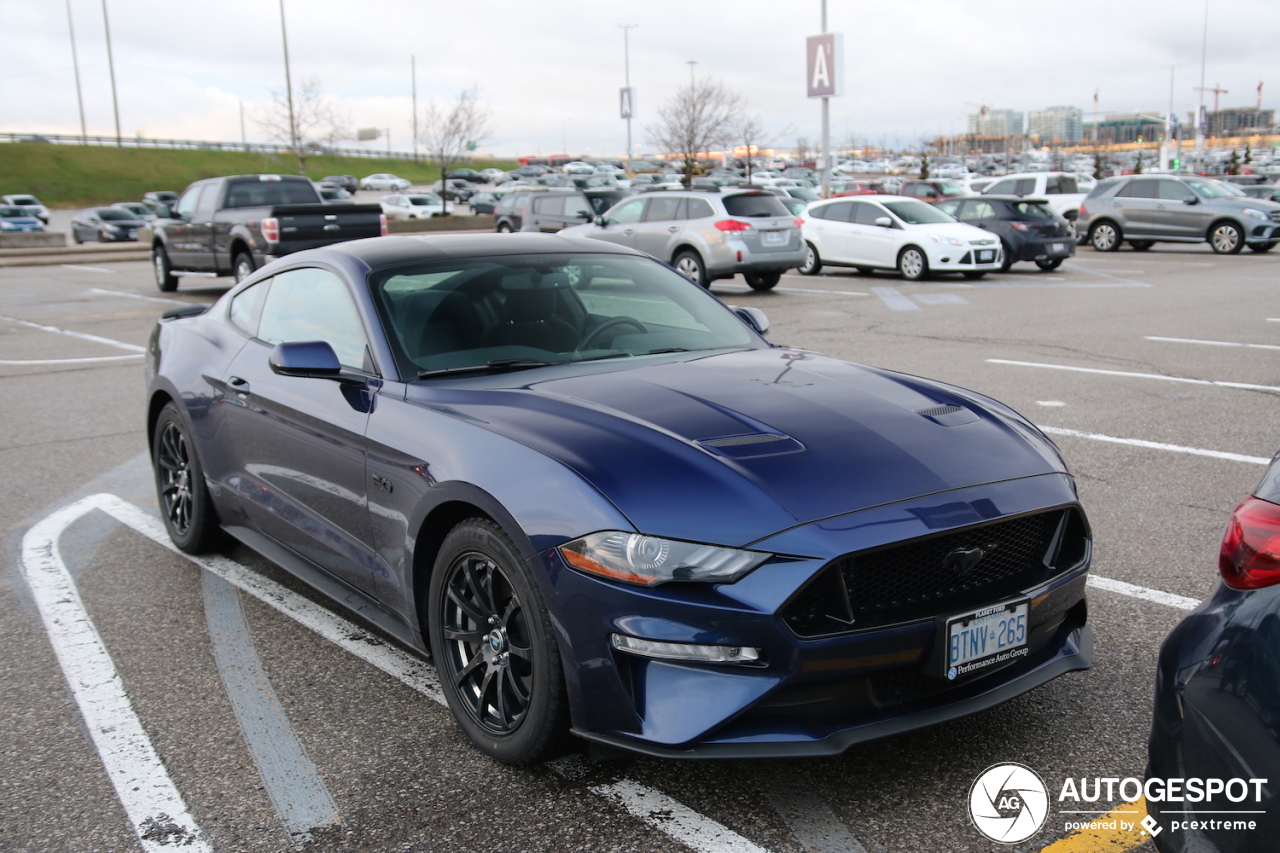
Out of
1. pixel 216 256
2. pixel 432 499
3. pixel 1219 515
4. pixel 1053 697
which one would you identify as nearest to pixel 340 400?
pixel 432 499

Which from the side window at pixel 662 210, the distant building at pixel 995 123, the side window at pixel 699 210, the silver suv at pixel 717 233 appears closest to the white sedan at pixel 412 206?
the side window at pixel 662 210

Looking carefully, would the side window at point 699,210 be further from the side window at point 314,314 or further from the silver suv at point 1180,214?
the side window at point 314,314

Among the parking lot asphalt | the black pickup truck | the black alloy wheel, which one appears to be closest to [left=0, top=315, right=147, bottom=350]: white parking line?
the black pickup truck

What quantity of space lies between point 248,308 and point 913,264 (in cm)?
1597

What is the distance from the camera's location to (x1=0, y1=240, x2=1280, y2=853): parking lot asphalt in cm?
282

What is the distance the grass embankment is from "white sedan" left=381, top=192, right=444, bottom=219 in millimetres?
20618

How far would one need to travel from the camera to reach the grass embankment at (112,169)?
68250 mm

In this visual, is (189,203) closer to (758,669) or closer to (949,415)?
(949,415)

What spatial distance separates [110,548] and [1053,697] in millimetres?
4337

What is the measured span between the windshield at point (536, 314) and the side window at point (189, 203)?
14978mm

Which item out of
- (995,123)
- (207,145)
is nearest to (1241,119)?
(995,123)

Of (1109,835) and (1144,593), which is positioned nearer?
(1109,835)

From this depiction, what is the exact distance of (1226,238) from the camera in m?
23.5

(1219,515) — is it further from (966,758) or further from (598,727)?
(598,727)
